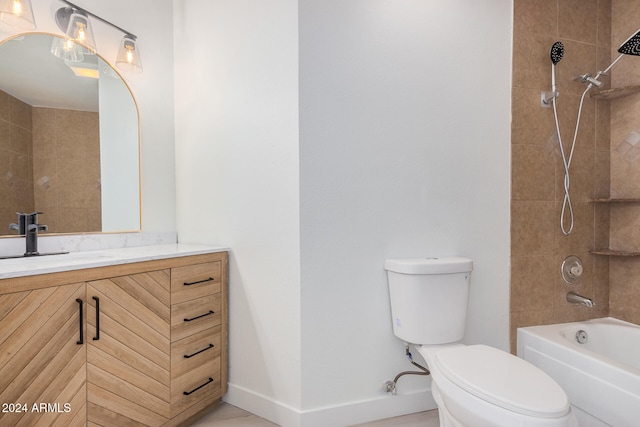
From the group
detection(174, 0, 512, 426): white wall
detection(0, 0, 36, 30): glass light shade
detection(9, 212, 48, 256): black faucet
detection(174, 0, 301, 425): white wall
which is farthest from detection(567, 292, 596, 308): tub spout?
detection(0, 0, 36, 30): glass light shade

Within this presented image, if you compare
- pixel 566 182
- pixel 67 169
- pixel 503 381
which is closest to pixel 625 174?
pixel 566 182

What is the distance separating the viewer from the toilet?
3.55ft

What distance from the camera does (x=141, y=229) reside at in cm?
204

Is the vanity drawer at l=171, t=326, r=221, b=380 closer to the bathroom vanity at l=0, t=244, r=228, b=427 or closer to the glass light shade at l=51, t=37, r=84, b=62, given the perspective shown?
the bathroom vanity at l=0, t=244, r=228, b=427

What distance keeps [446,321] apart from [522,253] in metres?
0.72

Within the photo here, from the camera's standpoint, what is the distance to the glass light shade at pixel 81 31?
175 centimetres

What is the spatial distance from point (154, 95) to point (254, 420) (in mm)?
1937

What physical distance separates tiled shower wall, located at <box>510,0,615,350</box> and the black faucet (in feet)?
8.08

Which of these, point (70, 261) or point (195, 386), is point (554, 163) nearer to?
point (195, 386)

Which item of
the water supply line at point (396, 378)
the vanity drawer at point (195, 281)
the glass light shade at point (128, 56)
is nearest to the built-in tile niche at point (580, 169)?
the water supply line at point (396, 378)

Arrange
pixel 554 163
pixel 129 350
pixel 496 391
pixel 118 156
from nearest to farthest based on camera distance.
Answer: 1. pixel 496 391
2. pixel 129 350
3. pixel 118 156
4. pixel 554 163

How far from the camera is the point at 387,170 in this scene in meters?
1.75

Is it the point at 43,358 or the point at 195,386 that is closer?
the point at 43,358

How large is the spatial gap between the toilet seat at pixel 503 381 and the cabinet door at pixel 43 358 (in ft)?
4.51
